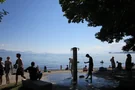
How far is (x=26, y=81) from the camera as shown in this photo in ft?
41.4

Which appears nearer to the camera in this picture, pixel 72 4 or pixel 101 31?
pixel 72 4

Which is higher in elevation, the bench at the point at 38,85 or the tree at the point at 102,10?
the tree at the point at 102,10

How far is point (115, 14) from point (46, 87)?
23.4 feet

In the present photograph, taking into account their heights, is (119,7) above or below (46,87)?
above

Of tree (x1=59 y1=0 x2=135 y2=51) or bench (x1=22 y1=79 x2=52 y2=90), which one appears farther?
tree (x1=59 y1=0 x2=135 y2=51)

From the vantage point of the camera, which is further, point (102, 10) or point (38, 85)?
point (102, 10)

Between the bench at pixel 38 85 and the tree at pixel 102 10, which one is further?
the tree at pixel 102 10

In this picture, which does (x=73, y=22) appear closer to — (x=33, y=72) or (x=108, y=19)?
(x=108, y=19)

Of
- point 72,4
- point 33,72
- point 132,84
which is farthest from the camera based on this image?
point 72,4

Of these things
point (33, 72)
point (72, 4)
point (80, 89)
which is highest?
point (72, 4)

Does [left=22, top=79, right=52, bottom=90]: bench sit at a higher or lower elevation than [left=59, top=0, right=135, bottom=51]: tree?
lower

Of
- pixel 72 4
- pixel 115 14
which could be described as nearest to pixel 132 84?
pixel 115 14

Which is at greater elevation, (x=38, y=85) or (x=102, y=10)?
(x=102, y=10)

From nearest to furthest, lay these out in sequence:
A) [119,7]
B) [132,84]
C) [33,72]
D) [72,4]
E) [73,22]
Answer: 1. [33,72]
2. [132,84]
3. [119,7]
4. [72,4]
5. [73,22]
